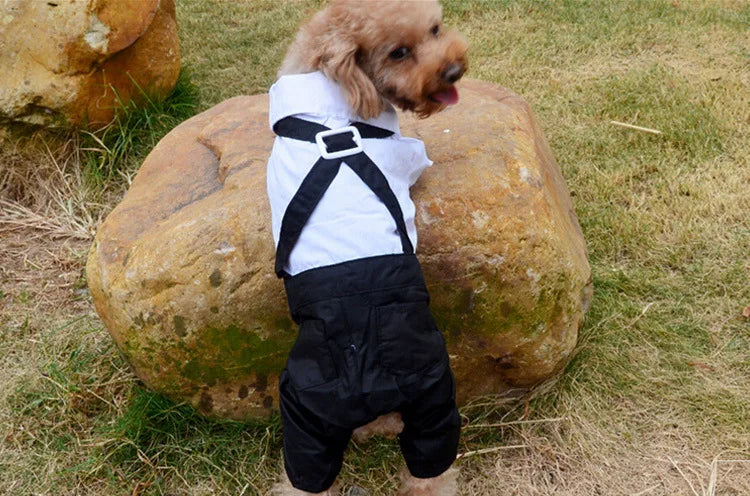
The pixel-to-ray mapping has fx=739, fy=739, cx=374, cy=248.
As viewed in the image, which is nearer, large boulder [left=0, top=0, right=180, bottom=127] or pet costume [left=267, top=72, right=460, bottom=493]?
pet costume [left=267, top=72, right=460, bottom=493]

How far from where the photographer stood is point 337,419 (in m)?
2.07

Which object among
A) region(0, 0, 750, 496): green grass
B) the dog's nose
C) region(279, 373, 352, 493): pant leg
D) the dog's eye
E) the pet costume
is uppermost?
the dog's eye

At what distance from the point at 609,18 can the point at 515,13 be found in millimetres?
755

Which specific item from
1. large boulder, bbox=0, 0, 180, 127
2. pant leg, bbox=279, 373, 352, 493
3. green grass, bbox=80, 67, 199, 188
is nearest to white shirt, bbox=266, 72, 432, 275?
pant leg, bbox=279, 373, 352, 493

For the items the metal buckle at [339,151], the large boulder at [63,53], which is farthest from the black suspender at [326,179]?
the large boulder at [63,53]

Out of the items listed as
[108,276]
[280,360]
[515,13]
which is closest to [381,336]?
[280,360]

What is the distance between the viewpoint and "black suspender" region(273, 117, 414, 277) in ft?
7.06

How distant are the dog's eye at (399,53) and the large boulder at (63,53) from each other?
253 centimetres

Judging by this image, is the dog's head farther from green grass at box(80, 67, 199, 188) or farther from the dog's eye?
green grass at box(80, 67, 199, 188)

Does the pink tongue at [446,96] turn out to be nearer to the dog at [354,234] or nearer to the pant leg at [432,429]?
the dog at [354,234]

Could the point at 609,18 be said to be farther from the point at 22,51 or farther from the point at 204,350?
the point at 204,350

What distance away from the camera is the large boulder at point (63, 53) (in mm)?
4105

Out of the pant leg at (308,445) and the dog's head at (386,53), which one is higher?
the dog's head at (386,53)

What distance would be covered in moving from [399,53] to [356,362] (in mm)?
943
